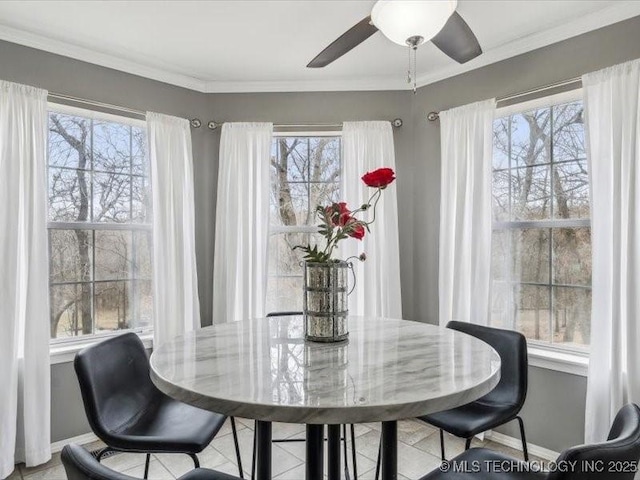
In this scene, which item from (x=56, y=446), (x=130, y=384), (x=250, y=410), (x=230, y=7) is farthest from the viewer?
(x=56, y=446)

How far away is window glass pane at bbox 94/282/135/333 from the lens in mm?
2955

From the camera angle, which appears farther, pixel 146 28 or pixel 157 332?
pixel 157 332

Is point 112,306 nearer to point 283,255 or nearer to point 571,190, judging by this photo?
point 283,255

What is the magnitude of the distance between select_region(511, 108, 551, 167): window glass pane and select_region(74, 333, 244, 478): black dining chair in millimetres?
2426

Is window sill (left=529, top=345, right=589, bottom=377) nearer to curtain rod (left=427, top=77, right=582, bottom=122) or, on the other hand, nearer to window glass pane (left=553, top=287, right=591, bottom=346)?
window glass pane (left=553, top=287, right=591, bottom=346)

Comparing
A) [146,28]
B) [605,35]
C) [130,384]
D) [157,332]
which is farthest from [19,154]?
[605,35]

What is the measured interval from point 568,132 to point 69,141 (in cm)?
324

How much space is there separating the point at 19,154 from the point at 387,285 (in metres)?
2.53

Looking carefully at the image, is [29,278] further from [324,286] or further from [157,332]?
[324,286]

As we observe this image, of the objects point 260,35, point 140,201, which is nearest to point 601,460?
point 260,35

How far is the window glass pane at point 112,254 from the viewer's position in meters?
2.95

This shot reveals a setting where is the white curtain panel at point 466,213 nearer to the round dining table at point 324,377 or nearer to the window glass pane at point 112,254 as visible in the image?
the round dining table at point 324,377

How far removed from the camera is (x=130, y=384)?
174 cm

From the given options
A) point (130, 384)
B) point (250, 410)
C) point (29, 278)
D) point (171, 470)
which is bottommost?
point (171, 470)
